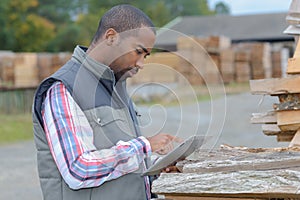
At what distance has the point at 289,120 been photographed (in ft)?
9.61

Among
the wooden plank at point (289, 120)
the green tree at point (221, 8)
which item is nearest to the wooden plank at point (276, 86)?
the wooden plank at point (289, 120)

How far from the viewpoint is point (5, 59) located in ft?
82.8

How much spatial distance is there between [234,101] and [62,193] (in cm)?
1894

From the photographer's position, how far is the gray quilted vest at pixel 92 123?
231 centimetres

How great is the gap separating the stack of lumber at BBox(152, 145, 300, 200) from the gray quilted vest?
9.6 inches

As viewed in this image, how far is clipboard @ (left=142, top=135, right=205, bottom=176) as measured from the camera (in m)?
2.17

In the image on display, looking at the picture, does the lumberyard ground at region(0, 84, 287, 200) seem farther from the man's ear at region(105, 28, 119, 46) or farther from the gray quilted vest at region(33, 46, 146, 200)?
the man's ear at region(105, 28, 119, 46)

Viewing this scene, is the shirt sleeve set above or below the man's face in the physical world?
below

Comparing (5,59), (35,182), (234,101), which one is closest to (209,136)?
(35,182)

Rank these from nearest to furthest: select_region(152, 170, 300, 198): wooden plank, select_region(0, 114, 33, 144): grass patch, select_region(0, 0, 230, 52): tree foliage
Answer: select_region(152, 170, 300, 198): wooden plank → select_region(0, 114, 33, 144): grass patch → select_region(0, 0, 230, 52): tree foliage

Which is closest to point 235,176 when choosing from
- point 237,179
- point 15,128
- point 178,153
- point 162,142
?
point 237,179

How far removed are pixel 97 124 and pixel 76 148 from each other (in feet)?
0.47

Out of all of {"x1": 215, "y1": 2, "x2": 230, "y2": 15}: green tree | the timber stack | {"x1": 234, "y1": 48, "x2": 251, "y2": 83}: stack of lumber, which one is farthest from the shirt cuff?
{"x1": 215, "y1": 2, "x2": 230, "y2": 15}: green tree

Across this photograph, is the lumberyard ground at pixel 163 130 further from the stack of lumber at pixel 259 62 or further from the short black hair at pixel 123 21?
the stack of lumber at pixel 259 62
